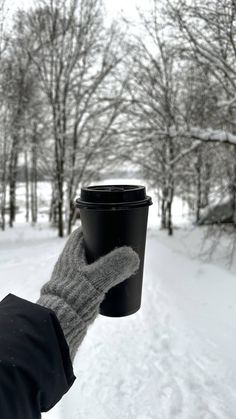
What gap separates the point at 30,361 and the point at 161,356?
8.53 feet

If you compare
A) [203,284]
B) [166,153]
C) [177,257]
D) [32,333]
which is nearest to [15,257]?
[177,257]

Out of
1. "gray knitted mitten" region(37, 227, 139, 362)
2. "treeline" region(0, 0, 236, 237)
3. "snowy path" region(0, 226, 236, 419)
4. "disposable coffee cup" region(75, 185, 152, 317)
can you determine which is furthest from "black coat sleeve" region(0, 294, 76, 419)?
"treeline" region(0, 0, 236, 237)

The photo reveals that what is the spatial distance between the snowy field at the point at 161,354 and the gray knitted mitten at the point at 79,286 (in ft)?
5.22

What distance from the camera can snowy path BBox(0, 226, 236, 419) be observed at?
8.16ft

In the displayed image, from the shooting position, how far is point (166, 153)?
451 inches

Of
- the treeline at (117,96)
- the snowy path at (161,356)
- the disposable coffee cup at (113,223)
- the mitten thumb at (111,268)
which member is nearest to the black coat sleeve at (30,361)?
the mitten thumb at (111,268)

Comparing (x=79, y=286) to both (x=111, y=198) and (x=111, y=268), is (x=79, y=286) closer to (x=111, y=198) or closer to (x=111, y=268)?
(x=111, y=268)

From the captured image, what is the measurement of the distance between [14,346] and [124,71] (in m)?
10.7

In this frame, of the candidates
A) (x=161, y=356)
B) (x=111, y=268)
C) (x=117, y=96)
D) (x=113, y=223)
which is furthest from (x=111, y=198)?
(x=117, y=96)

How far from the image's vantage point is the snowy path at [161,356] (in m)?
2.49

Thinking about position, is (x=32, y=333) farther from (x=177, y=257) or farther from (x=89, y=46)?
(x=89, y=46)

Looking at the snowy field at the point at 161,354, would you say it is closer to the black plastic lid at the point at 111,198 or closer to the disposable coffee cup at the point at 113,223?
the disposable coffee cup at the point at 113,223

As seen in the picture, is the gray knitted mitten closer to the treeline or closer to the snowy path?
the snowy path

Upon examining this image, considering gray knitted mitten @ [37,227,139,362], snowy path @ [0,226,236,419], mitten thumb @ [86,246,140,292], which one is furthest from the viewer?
snowy path @ [0,226,236,419]
